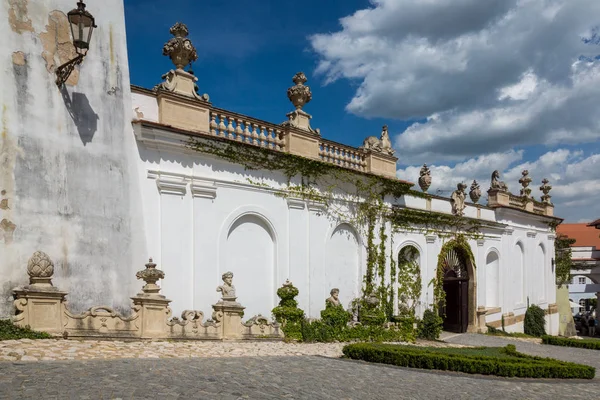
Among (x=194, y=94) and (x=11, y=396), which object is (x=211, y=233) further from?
(x=11, y=396)

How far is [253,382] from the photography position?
7633 mm

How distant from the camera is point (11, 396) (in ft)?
18.8

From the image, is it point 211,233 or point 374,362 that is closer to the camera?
point 374,362

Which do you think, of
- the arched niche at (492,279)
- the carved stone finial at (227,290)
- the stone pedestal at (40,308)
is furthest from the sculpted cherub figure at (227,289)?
the arched niche at (492,279)

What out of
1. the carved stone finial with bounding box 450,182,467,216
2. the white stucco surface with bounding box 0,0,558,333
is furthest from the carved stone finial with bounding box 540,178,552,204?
the white stucco surface with bounding box 0,0,558,333


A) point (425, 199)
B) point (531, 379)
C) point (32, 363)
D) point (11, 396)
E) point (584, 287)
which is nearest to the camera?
point (11, 396)

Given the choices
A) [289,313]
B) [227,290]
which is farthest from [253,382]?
[289,313]

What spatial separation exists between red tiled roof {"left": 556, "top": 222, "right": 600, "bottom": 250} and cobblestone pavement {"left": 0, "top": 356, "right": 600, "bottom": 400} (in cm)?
4196

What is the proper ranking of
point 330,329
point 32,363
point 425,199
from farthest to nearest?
point 425,199 → point 330,329 → point 32,363

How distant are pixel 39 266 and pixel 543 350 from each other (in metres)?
16.6

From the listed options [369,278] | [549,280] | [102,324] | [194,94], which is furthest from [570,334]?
[102,324]

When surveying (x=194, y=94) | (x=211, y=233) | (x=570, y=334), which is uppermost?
(x=194, y=94)

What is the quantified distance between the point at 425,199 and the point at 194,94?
12023mm

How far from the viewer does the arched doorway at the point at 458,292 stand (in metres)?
24.4
